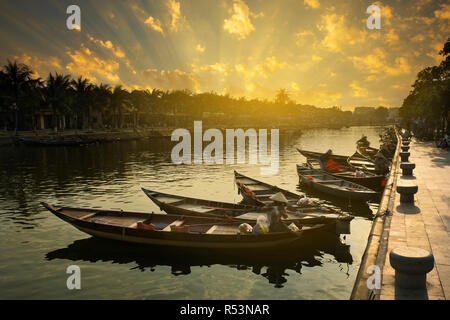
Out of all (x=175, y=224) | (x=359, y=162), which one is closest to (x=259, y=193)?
(x=175, y=224)

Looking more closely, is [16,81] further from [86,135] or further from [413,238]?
[413,238]

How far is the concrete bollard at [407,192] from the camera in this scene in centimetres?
1630

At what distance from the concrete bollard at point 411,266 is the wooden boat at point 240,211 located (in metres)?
6.34

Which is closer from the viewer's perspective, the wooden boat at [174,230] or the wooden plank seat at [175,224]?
the wooden boat at [174,230]

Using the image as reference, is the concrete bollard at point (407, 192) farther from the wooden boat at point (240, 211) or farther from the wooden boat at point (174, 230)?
the wooden boat at point (174, 230)

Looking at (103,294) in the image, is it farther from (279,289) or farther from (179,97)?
(179,97)

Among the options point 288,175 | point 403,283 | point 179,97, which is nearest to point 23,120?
point 179,97

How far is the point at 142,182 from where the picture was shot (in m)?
32.7

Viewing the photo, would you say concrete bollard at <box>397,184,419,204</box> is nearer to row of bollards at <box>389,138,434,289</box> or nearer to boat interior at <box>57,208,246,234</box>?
boat interior at <box>57,208,246,234</box>

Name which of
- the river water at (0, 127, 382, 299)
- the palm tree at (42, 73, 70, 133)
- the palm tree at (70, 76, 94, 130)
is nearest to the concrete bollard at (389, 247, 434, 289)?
the river water at (0, 127, 382, 299)

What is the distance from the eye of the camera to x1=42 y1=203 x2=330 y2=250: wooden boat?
13.9 metres

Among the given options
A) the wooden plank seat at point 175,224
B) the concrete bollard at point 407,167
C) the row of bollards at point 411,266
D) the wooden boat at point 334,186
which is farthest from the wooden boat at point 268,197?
the row of bollards at point 411,266

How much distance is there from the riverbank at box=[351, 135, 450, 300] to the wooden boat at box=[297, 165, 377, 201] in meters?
1.44

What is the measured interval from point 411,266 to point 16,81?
269 ft
